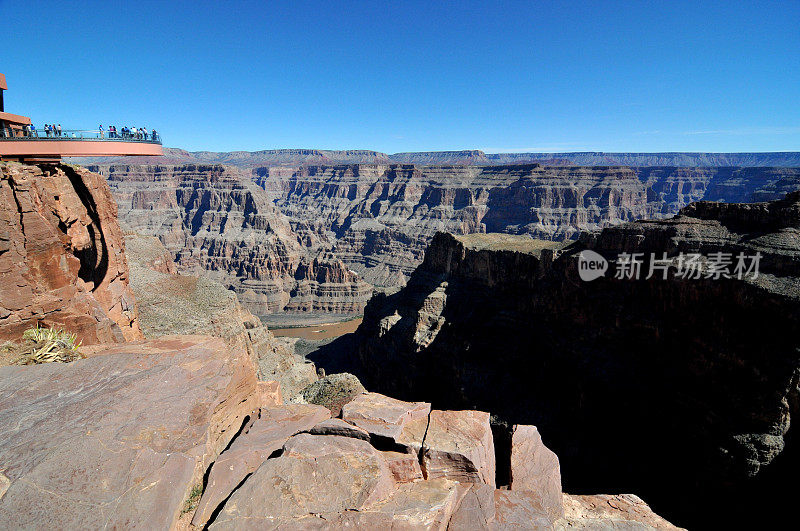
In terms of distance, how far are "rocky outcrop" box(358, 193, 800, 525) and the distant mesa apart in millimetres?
33601

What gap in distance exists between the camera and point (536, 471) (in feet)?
35.0

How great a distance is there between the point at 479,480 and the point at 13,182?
20735 mm

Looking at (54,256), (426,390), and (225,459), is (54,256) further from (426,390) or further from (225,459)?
(426,390)

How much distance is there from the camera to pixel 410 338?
1948 inches

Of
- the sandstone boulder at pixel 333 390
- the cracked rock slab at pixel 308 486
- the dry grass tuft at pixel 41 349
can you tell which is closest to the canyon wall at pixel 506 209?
the sandstone boulder at pixel 333 390

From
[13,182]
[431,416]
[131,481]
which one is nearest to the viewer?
[131,481]

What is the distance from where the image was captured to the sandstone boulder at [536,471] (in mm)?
9758

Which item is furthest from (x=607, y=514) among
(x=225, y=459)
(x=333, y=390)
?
(x=333, y=390)

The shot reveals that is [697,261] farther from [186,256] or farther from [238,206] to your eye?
[238,206]

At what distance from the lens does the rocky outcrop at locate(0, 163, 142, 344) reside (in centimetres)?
1480

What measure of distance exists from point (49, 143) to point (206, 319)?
24.3 m

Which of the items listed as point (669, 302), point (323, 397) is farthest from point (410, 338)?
point (669, 302)

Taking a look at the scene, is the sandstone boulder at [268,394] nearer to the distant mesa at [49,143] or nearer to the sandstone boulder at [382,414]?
the sandstone boulder at [382,414]

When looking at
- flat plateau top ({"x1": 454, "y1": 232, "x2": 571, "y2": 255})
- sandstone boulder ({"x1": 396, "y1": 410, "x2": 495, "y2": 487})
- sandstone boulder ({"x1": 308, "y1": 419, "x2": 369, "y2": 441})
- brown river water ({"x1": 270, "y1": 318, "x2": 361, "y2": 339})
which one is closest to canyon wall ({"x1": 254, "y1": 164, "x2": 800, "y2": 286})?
brown river water ({"x1": 270, "y1": 318, "x2": 361, "y2": 339})
